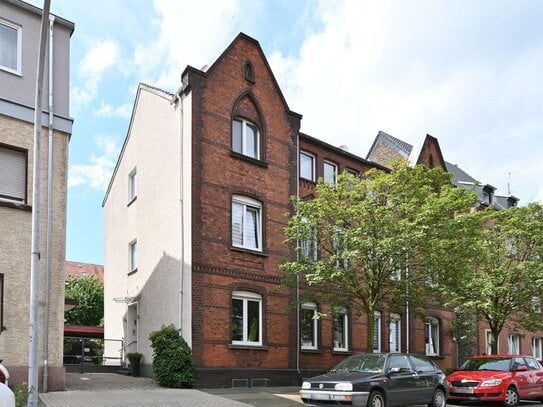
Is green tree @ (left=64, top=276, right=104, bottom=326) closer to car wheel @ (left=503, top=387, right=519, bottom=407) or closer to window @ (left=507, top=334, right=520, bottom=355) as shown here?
window @ (left=507, top=334, right=520, bottom=355)

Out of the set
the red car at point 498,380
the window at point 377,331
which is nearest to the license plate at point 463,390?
the red car at point 498,380

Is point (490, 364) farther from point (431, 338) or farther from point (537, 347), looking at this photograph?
point (537, 347)

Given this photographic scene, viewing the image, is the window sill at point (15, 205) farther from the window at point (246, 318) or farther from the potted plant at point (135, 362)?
the potted plant at point (135, 362)

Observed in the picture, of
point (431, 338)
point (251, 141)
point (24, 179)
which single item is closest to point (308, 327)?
point (251, 141)

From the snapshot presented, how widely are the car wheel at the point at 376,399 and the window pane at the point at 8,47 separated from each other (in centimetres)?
1210

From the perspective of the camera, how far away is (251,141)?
22938 millimetres

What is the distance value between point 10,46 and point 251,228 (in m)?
9.52

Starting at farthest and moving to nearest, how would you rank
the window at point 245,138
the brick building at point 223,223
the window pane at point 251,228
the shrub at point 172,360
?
the window at point 245,138
the window pane at point 251,228
the brick building at point 223,223
the shrub at point 172,360

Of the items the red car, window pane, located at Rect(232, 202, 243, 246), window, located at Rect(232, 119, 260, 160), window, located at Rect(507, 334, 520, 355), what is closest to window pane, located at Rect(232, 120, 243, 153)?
window, located at Rect(232, 119, 260, 160)

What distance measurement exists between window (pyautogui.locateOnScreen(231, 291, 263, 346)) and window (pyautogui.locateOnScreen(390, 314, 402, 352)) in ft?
28.7

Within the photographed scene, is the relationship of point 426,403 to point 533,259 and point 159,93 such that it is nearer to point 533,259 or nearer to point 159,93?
point 533,259

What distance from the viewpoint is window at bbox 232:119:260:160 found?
22.3 metres

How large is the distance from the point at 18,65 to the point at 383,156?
23.4 metres

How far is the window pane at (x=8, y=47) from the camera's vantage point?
16781 mm
